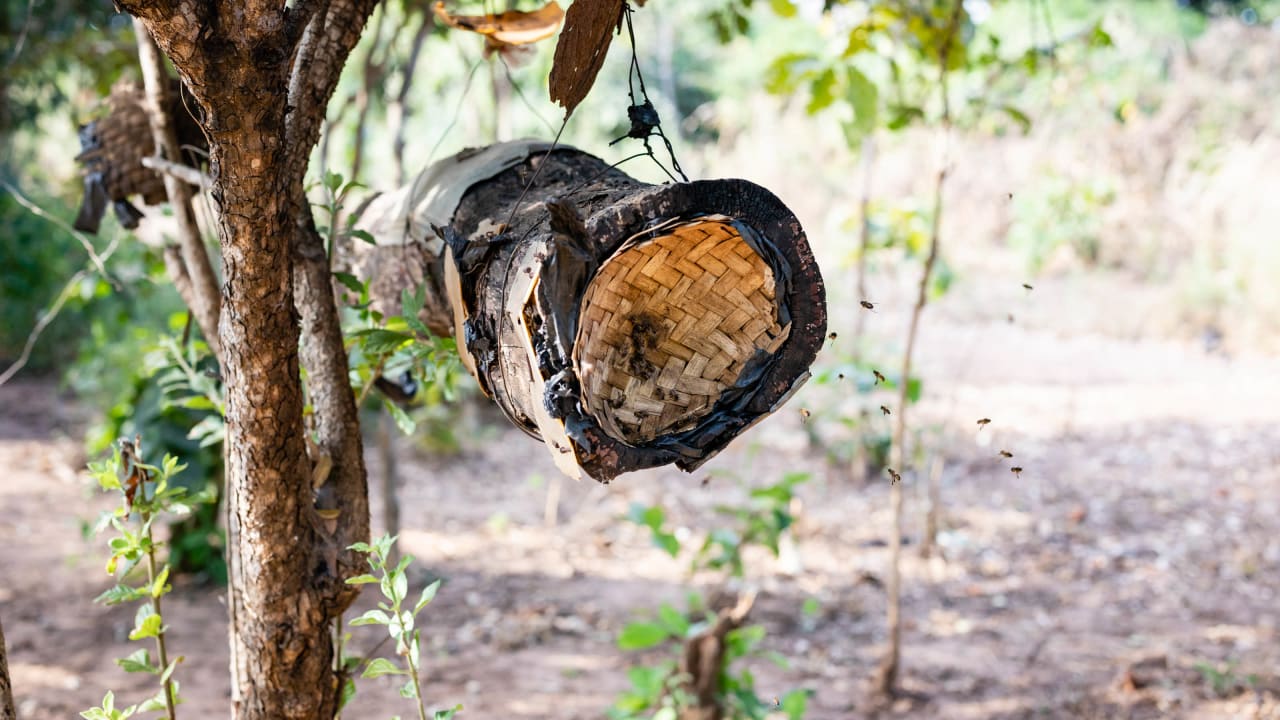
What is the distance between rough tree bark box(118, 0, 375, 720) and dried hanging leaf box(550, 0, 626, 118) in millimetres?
256

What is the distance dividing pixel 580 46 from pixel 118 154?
102 cm

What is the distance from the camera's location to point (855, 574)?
413 centimetres

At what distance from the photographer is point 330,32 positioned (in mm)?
1191

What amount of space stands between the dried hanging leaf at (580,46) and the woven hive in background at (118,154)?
88cm

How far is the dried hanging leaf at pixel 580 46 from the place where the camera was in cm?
94

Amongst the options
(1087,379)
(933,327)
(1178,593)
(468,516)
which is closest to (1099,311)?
(933,327)

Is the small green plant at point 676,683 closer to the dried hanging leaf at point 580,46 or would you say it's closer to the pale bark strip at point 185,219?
the pale bark strip at point 185,219

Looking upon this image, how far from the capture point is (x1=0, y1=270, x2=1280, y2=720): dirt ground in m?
3.10

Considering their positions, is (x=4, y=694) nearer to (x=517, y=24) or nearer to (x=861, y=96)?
(x=517, y=24)

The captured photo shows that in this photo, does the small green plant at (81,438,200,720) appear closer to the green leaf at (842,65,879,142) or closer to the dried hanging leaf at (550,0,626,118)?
the dried hanging leaf at (550,0,626,118)

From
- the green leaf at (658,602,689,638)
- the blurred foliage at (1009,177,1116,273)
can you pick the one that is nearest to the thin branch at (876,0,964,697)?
the green leaf at (658,602,689,638)

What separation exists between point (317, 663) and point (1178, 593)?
3.67 meters

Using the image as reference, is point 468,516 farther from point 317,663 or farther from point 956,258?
point 956,258

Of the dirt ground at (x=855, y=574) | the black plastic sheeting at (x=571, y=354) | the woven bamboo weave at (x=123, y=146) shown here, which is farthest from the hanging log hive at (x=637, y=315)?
the dirt ground at (x=855, y=574)
